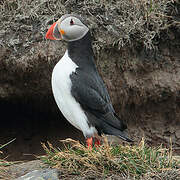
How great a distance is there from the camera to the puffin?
3910 mm

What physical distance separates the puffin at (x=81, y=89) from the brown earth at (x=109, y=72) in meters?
0.92

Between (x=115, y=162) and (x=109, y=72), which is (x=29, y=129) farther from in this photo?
(x=115, y=162)

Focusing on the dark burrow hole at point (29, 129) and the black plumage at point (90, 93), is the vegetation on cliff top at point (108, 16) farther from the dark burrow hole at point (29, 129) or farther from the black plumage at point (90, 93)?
the dark burrow hole at point (29, 129)

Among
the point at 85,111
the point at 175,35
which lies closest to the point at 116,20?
the point at 175,35

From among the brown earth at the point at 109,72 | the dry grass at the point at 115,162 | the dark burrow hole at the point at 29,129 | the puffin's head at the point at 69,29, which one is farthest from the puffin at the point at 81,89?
the dark burrow hole at the point at 29,129

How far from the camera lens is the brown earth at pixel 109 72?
5.05 meters

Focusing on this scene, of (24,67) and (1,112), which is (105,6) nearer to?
(24,67)

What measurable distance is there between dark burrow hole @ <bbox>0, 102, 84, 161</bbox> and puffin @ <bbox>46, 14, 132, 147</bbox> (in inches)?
73.8

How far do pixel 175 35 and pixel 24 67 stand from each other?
6.53 feet

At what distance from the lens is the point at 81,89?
3.91 meters

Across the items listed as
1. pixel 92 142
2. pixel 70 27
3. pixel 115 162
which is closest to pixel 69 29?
pixel 70 27

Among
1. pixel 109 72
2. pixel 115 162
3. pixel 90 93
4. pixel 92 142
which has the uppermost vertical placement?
pixel 90 93

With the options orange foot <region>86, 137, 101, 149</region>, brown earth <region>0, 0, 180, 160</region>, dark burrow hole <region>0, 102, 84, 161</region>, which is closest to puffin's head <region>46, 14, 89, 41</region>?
brown earth <region>0, 0, 180, 160</region>

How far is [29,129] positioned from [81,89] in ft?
7.92
